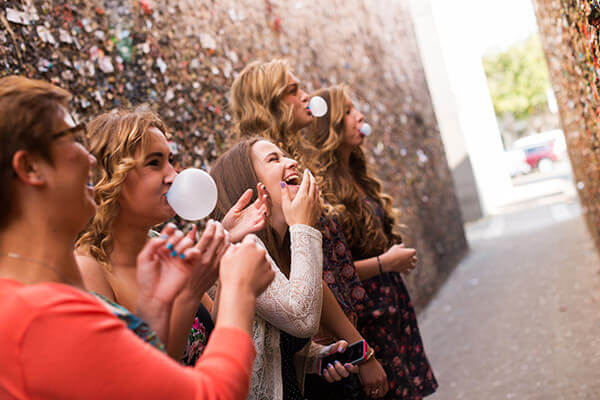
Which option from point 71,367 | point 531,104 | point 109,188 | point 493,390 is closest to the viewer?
point 71,367

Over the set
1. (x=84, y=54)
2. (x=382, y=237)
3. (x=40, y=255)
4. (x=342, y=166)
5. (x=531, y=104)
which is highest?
(x=84, y=54)

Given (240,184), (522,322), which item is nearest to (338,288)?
(240,184)

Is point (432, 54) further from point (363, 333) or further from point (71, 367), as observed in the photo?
point (71, 367)

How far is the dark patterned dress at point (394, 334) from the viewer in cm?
290

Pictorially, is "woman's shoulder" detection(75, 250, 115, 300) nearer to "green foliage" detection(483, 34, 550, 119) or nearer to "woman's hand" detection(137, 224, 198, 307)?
"woman's hand" detection(137, 224, 198, 307)

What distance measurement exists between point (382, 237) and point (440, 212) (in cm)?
582

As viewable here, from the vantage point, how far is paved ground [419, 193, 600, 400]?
3.96 m

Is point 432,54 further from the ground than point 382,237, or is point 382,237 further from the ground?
point 432,54

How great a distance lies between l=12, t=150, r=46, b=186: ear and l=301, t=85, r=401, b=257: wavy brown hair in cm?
186

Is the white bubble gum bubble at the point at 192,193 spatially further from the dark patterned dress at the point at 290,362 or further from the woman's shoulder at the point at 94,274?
the dark patterned dress at the point at 290,362

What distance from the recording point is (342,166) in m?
3.24

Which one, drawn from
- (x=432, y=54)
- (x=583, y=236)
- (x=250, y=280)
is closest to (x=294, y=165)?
(x=250, y=280)

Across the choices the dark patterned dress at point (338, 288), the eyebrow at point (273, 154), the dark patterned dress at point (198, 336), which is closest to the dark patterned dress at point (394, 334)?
the dark patterned dress at point (338, 288)

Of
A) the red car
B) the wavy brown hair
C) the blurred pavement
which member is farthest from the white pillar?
the wavy brown hair
